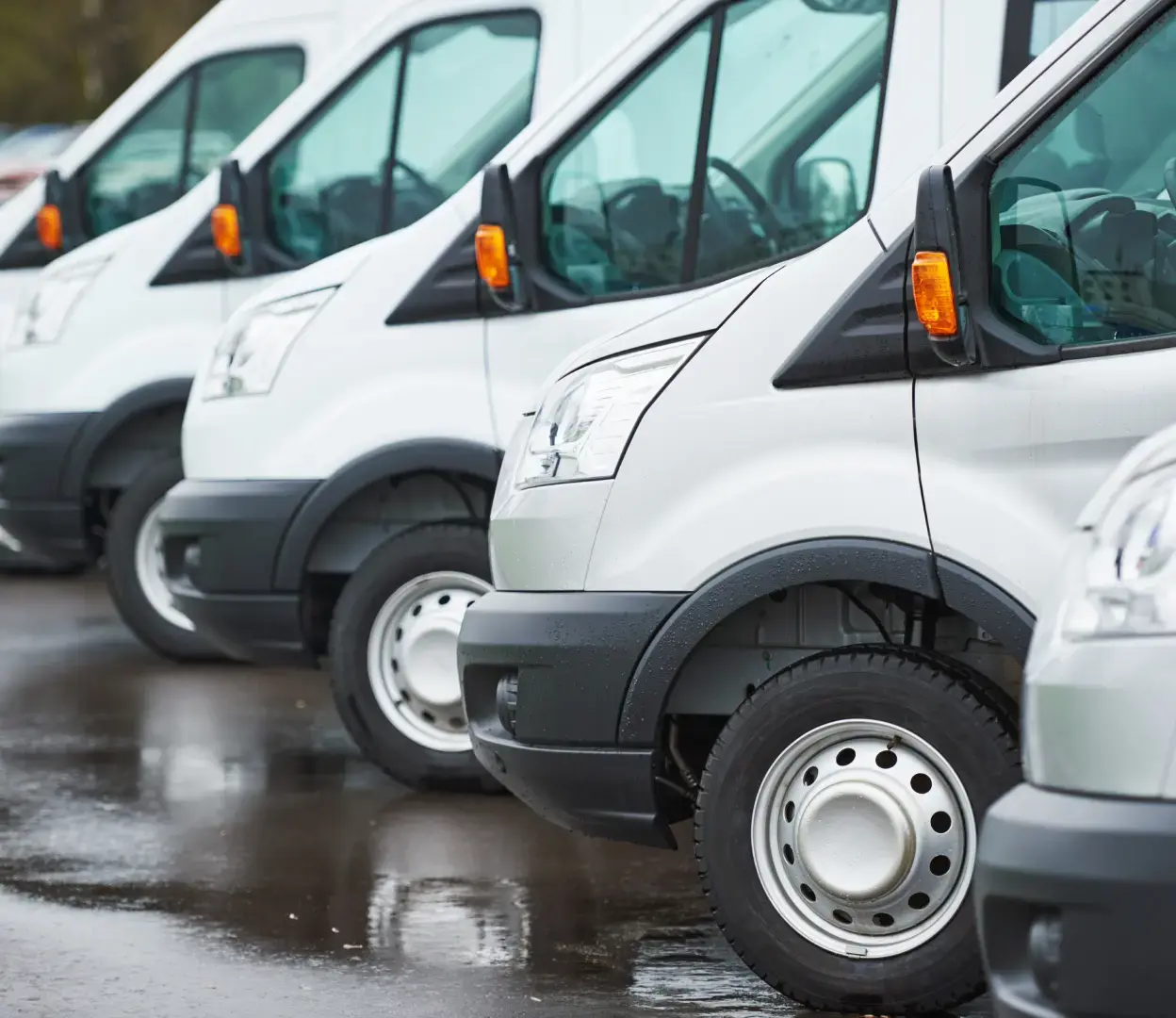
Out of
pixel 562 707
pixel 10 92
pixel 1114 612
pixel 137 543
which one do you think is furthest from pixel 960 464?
pixel 10 92

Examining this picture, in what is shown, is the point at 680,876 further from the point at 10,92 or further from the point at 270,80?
the point at 10,92

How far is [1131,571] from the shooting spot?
10.8ft

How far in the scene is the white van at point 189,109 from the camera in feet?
35.4

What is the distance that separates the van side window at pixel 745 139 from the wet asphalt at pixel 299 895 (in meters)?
1.63

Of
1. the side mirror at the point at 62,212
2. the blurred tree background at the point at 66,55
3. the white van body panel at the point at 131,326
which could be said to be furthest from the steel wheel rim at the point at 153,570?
the blurred tree background at the point at 66,55

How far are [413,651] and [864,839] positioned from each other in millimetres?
2813

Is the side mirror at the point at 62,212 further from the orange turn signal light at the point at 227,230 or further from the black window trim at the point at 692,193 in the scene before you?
the black window trim at the point at 692,193

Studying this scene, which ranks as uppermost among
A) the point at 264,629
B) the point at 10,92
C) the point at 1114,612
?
the point at 10,92

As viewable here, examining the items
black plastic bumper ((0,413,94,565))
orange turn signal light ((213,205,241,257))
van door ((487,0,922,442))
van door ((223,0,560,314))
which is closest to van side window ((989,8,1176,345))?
van door ((487,0,922,442))

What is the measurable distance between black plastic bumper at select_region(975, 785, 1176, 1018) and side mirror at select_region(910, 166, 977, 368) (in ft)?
4.19

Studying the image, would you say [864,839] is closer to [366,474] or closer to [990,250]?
[990,250]

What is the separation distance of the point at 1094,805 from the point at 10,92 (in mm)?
52139

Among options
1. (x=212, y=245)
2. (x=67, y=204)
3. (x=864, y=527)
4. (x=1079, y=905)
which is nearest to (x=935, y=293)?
(x=864, y=527)

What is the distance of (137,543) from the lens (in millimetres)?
10023
